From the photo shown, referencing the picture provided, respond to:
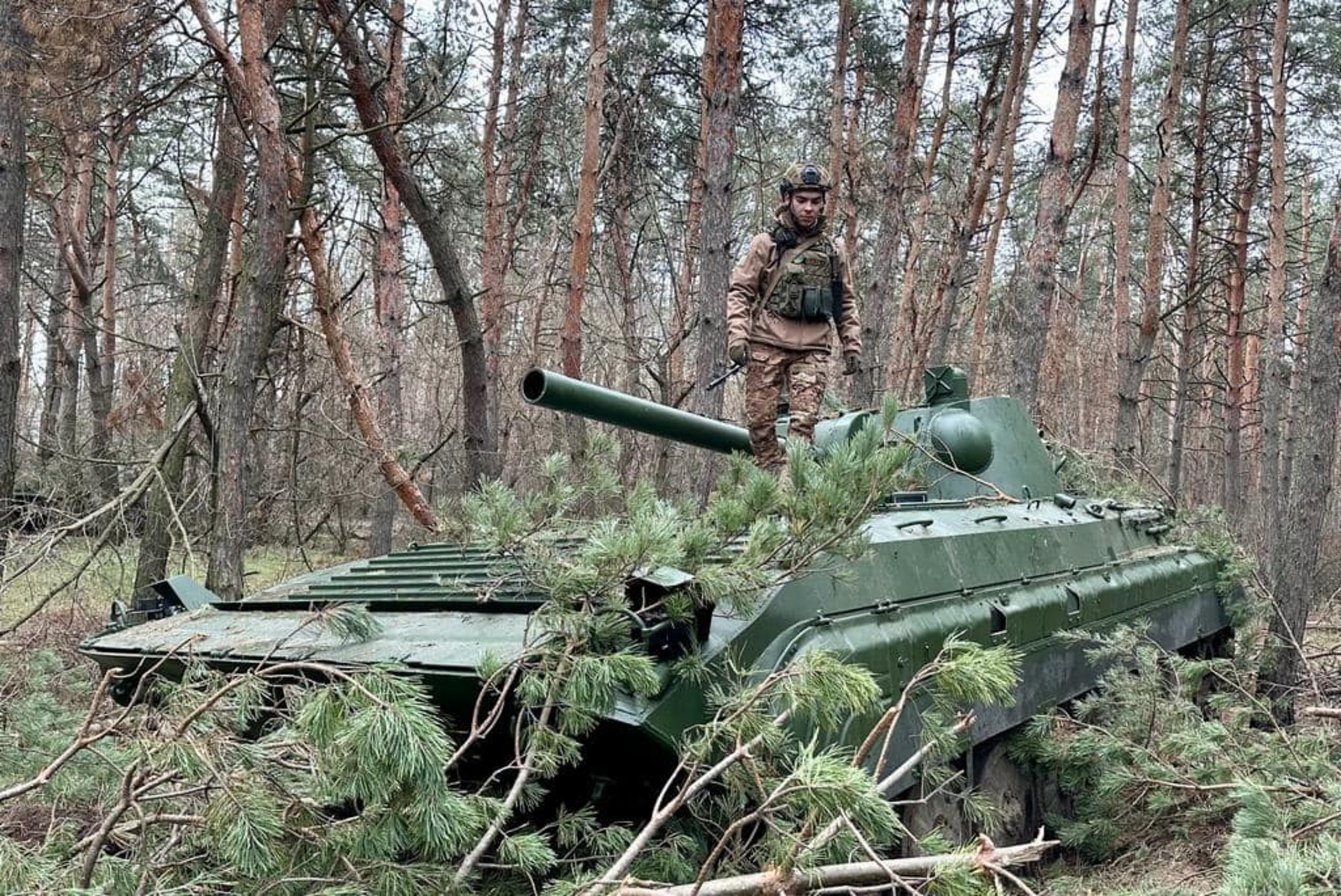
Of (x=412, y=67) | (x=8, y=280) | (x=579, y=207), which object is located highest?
(x=412, y=67)

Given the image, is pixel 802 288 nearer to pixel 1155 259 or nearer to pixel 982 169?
pixel 1155 259

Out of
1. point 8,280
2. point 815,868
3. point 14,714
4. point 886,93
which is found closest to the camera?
point 815,868

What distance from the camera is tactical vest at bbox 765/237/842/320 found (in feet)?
20.6

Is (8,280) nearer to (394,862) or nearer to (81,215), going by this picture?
(394,862)

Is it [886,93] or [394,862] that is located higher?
[886,93]

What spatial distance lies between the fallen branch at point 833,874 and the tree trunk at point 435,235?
199 inches

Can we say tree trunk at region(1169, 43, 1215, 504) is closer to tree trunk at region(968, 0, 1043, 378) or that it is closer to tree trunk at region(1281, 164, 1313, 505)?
tree trunk at region(1281, 164, 1313, 505)

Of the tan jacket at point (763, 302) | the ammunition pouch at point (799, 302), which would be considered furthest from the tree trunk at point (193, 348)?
the ammunition pouch at point (799, 302)

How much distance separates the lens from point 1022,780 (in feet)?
18.4

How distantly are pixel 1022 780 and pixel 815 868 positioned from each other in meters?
3.13

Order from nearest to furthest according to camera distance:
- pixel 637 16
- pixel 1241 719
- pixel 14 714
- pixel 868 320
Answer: pixel 14 714
pixel 1241 719
pixel 868 320
pixel 637 16

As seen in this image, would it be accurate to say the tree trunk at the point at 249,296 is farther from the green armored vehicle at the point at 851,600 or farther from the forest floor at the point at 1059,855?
the green armored vehicle at the point at 851,600

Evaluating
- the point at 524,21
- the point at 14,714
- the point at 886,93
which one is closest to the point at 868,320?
the point at 886,93

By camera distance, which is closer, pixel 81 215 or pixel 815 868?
pixel 815 868
